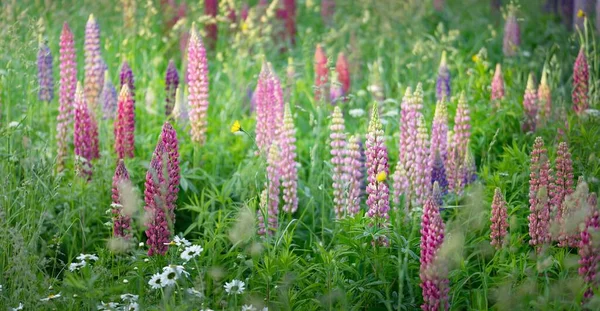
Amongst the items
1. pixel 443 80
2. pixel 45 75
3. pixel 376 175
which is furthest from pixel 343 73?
pixel 376 175

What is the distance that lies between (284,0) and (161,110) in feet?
9.99

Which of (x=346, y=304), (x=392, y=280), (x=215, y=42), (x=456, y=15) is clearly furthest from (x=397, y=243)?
(x=456, y=15)

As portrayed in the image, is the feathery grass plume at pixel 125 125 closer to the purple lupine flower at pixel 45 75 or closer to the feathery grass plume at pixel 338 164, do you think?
the purple lupine flower at pixel 45 75

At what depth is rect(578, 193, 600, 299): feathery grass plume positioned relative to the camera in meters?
3.60

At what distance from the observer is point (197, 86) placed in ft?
18.7

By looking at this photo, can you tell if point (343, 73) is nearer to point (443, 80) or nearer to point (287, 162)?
point (443, 80)

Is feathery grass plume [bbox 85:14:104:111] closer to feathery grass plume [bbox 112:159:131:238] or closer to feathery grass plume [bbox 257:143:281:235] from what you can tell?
feathery grass plume [bbox 257:143:281:235]

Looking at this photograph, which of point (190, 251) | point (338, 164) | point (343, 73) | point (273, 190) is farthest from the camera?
point (343, 73)

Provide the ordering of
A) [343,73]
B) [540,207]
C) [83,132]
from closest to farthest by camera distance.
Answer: [540,207] < [83,132] < [343,73]

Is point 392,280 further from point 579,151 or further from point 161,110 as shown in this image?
point 161,110

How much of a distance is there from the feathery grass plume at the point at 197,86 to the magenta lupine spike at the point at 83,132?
66 centimetres

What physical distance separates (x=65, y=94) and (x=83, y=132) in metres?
0.52

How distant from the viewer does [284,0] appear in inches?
365

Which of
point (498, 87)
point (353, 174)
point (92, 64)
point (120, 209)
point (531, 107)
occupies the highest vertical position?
point (92, 64)
